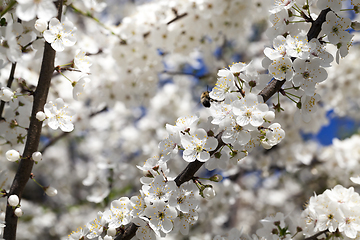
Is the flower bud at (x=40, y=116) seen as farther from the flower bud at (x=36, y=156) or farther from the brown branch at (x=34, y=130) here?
the flower bud at (x=36, y=156)

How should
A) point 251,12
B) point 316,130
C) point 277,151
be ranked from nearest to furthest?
point 251,12 → point 316,130 → point 277,151

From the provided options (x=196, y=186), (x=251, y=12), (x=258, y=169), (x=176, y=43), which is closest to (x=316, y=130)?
(x=258, y=169)

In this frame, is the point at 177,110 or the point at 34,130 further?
the point at 177,110

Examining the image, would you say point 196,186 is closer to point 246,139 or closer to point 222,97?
point 246,139

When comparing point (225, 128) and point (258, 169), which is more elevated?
point (225, 128)

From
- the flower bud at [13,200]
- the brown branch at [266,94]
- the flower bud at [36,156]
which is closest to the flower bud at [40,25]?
the flower bud at [36,156]

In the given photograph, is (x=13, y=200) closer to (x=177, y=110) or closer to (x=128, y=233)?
(x=128, y=233)

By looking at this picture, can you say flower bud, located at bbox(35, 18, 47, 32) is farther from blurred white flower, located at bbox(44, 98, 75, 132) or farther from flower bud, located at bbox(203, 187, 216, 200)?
flower bud, located at bbox(203, 187, 216, 200)

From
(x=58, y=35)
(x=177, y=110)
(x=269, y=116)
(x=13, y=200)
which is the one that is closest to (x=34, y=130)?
(x=13, y=200)

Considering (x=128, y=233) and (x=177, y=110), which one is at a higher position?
(x=128, y=233)
